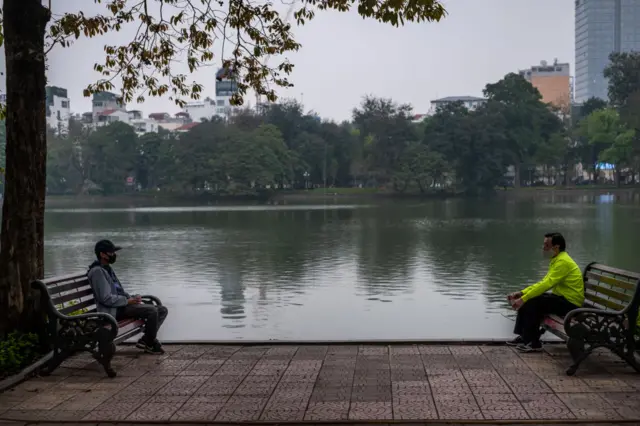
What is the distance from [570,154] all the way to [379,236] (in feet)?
202

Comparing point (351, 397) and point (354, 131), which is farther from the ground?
point (354, 131)

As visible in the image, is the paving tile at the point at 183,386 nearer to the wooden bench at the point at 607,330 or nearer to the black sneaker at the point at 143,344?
the black sneaker at the point at 143,344

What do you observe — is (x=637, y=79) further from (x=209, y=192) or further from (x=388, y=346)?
(x=388, y=346)

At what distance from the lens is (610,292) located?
6605 millimetres

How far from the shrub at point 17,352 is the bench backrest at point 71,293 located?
0.34 meters

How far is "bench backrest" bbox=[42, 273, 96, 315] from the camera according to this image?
6355 millimetres

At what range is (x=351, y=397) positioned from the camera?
5309mm

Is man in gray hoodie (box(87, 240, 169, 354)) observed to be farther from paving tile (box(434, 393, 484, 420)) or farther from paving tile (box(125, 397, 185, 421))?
paving tile (box(434, 393, 484, 420))

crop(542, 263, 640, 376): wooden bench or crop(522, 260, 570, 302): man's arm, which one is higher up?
crop(522, 260, 570, 302): man's arm

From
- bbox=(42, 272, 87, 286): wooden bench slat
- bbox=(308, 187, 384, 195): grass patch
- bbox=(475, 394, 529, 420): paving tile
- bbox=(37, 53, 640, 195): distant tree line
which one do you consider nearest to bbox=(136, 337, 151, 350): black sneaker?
bbox=(42, 272, 87, 286): wooden bench slat

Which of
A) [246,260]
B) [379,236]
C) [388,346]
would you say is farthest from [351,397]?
[379,236]

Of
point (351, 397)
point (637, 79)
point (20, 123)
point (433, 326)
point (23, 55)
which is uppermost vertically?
point (637, 79)

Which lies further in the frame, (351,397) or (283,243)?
(283,243)

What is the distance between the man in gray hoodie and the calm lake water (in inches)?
161
